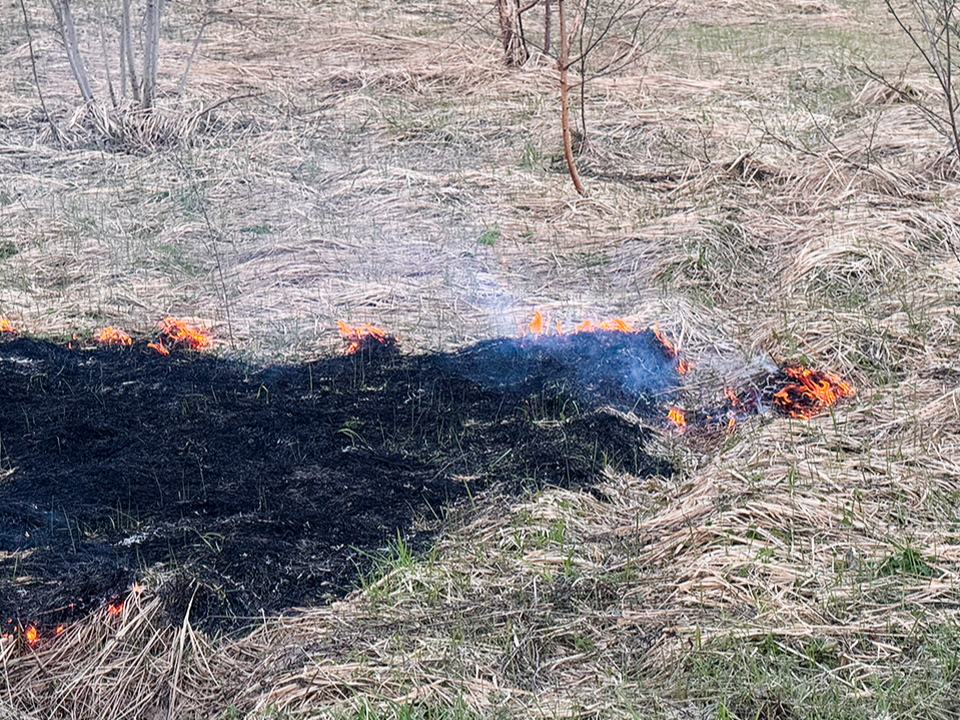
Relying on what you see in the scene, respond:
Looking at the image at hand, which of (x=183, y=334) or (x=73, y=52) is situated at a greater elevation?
(x=73, y=52)

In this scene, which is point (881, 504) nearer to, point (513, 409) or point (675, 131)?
point (513, 409)

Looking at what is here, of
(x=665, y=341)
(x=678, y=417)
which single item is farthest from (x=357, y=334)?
(x=678, y=417)

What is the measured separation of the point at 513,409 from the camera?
453 centimetres

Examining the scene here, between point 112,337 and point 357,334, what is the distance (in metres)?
1.26

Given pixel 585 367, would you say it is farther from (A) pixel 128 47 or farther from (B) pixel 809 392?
(A) pixel 128 47

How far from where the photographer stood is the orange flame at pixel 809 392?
14.7ft

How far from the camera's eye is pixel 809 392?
4.57 metres

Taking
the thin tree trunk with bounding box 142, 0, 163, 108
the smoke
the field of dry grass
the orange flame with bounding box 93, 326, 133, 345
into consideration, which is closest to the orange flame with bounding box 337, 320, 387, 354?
the field of dry grass

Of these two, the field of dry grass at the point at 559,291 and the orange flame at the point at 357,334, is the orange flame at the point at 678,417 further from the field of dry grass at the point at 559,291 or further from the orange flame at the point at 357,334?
the orange flame at the point at 357,334

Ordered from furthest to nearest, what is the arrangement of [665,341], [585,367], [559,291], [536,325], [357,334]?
1. [559,291]
2. [536,325]
3. [357,334]
4. [665,341]
5. [585,367]

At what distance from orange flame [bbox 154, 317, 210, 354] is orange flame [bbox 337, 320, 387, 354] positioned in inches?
27.7

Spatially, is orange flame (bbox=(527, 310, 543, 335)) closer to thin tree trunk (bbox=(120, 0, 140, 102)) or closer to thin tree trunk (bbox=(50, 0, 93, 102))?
thin tree trunk (bbox=(120, 0, 140, 102))

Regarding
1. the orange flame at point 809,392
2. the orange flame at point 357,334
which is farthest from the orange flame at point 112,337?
the orange flame at point 809,392

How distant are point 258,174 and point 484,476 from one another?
4263 mm
